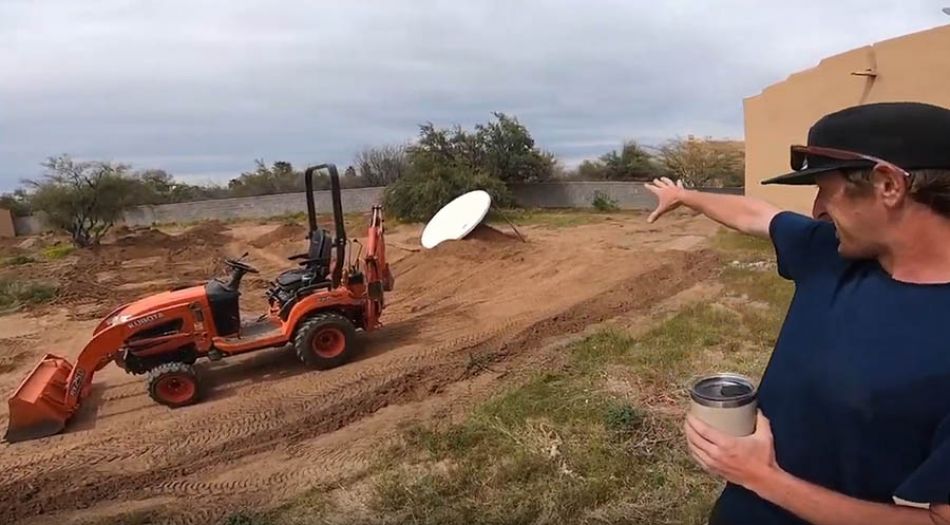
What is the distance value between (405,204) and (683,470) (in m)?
17.2

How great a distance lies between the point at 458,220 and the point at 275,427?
853 centimetres

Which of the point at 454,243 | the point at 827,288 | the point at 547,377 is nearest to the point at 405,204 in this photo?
the point at 454,243

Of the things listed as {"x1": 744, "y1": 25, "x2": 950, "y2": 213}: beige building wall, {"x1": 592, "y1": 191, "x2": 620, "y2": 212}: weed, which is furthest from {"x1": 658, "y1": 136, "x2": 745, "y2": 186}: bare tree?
{"x1": 744, "y1": 25, "x2": 950, "y2": 213}: beige building wall

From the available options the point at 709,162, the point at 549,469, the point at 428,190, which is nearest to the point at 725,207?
the point at 549,469

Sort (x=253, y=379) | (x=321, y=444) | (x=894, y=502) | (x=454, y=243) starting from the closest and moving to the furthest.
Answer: (x=894, y=502) < (x=321, y=444) < (x=253, y=379) < (x=454, y=243)

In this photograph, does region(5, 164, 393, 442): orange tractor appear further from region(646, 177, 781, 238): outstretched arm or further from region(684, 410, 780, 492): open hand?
region(684, 410, 780, 492): open hand

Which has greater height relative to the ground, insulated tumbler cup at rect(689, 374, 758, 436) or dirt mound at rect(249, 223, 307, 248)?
insulated tumbler cup at rect(689, 374, 758, 436)

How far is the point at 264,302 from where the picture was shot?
35.4 ft

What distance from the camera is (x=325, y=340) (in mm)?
6473

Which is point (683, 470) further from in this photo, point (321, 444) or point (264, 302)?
point (264, 302)

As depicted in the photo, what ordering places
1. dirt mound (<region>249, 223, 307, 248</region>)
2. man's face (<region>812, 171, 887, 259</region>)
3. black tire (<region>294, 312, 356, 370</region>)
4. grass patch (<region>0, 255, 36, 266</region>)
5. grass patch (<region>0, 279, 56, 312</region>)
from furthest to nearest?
dirt mound (<region>249, 223, 307, 248</region>), grass patch (<region>0, 255, 36, 266</region>), grass patch (<region>0, 279, 56, 312</region>), black tire (<region>294, 312, 356, 370</region>), man's face (<region>812, 171, 887, 259</region>)

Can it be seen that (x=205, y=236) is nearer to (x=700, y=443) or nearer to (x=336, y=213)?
(x=336, y=213)

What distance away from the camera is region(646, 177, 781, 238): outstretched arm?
187cm

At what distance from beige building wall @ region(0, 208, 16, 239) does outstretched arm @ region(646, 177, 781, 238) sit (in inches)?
1178
